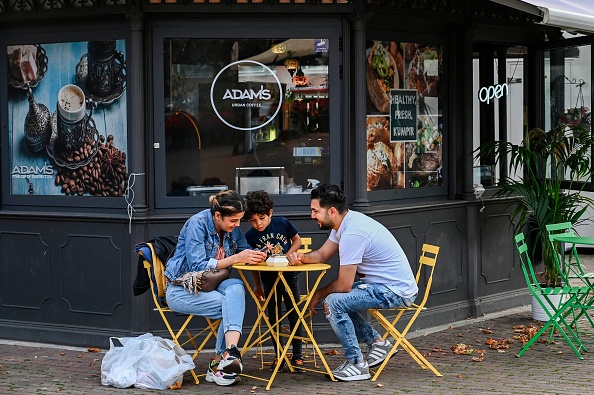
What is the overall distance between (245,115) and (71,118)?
4.88 ft

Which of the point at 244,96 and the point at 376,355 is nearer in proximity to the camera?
the point at 376,355

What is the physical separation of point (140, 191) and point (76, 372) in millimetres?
1575

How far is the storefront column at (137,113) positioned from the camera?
8523mm

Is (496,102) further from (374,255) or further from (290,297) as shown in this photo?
(290,297)

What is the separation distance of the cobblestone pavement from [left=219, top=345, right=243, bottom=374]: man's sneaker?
0.48 ft

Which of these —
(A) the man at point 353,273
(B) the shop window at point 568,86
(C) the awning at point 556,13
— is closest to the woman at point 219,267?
(A) the man at point 353,273

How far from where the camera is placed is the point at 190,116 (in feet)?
28.6

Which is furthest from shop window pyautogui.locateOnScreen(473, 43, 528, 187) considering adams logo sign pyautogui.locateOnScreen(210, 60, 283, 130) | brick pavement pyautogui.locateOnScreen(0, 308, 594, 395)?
adams logo sign pyautogui.locateOnScreen(210, 60, 283, 130)

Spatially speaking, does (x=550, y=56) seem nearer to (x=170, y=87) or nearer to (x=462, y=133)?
(x=462, y=133)

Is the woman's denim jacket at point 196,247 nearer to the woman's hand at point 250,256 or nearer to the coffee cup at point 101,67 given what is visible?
the woman's hand at point 250,256

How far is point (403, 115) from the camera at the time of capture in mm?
9609

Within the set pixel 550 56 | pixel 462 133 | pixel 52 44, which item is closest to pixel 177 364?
pixel 52 44

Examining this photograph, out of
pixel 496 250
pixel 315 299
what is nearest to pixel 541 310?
pixel 496 250

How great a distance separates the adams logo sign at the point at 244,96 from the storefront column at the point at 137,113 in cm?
60
